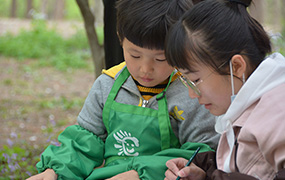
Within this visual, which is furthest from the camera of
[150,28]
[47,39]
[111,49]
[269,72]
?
[47,39]

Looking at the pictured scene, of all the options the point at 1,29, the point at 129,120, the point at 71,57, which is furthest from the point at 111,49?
the point at 1,29

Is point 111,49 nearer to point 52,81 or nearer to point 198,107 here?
point 198,107

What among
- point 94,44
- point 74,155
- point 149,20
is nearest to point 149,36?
point 149,20

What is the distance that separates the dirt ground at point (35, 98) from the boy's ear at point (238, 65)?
260cm

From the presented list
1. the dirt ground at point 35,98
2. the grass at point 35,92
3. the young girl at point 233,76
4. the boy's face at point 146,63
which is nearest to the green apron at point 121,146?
the boy's face at point 146,63

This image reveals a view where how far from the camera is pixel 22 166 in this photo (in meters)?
3.35

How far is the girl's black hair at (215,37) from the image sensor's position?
1.66m

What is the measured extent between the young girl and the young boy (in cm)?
21

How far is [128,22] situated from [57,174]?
0.85m

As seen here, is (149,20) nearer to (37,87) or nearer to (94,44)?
(94,44)

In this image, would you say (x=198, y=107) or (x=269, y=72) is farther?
(x=198, y=107)

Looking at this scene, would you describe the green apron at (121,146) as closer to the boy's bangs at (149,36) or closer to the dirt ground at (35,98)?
the boy's bangs at (149,36)

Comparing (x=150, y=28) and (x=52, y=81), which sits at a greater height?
(x=150, y=28)

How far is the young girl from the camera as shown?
1562 millimetres
